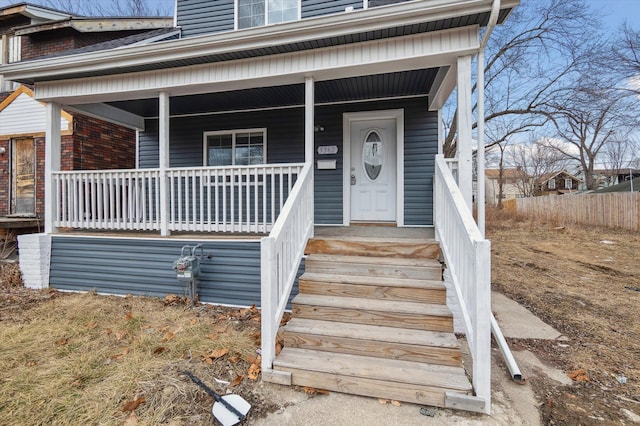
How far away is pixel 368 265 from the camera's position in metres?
3.24

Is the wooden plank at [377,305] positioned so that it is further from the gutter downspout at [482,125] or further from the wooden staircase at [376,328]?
the gutter downspout at [482,125]

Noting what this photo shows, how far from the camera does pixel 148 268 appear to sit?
14.5 feet

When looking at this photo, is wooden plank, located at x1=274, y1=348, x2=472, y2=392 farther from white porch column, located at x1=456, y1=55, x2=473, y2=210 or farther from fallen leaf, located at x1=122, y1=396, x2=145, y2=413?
white porch column, located at x1=456, y1=55, x2=473, y2=210

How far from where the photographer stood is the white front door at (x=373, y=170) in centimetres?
550

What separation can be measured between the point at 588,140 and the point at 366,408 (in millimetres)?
25947

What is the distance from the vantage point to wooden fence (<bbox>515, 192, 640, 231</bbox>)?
422 inches

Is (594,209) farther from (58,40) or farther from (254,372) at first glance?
(58,40)

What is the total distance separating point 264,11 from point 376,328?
6.26 m

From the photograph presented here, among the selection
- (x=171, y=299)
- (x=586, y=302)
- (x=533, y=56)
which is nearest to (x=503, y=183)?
(x=533, y=56)

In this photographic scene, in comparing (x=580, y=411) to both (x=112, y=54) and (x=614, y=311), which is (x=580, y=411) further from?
(x=112, y=54)

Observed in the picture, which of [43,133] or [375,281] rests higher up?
[43,133]

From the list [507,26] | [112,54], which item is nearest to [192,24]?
[112,54]

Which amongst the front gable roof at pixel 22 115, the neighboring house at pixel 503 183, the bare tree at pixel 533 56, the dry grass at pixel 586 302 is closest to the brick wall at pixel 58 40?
the front gable roof at pixel 22 115

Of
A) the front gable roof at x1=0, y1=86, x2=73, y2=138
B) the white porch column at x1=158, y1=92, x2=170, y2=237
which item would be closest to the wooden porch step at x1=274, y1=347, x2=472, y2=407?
the white porch column at x1=158, y1=92, x2=170, y2=237
